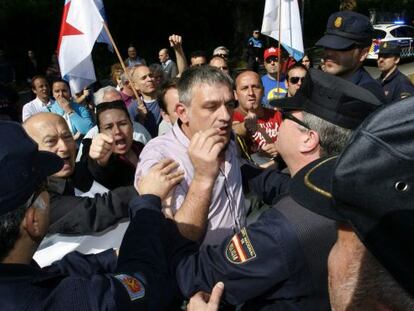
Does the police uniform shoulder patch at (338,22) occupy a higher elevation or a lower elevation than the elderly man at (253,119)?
higher

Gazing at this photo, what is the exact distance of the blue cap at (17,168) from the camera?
1247 millimetres

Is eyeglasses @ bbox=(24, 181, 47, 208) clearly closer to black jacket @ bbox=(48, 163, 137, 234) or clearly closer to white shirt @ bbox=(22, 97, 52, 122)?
black jacket @ bbox=(48, 163, 137, 234)

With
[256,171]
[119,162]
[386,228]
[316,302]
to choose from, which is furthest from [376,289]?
Answer: [119,162]

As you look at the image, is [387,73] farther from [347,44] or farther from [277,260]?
[277,260]

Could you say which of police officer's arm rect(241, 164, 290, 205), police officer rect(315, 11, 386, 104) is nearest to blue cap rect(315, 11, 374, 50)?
police officer rect(315, 11, 386, 104)

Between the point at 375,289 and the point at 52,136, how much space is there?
93.3 inches

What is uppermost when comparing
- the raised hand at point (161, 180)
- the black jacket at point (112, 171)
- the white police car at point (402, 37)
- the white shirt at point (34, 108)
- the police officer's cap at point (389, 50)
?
the raised hand at point (161, 180)

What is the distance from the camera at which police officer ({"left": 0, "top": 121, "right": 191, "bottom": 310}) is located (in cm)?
124

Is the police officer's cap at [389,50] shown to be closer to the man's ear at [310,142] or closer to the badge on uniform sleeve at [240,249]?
the man's ear at [310,142]

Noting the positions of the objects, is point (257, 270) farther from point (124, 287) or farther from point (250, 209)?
point (250, 209)

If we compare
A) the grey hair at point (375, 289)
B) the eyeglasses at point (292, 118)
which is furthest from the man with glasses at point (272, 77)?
the grey hair at point (375, 289)

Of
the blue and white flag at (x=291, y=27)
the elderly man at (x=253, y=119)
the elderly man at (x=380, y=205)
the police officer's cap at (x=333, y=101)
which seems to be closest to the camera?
the elderly man at (x=380, y=205)

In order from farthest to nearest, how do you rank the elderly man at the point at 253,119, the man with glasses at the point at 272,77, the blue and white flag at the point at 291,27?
1. the man with glasses at the point at 272,77
2. the blue and white flag at the point at 291,27
3. the elderly man at the point at 253,119

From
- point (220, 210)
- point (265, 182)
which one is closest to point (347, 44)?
point (265, 182)
